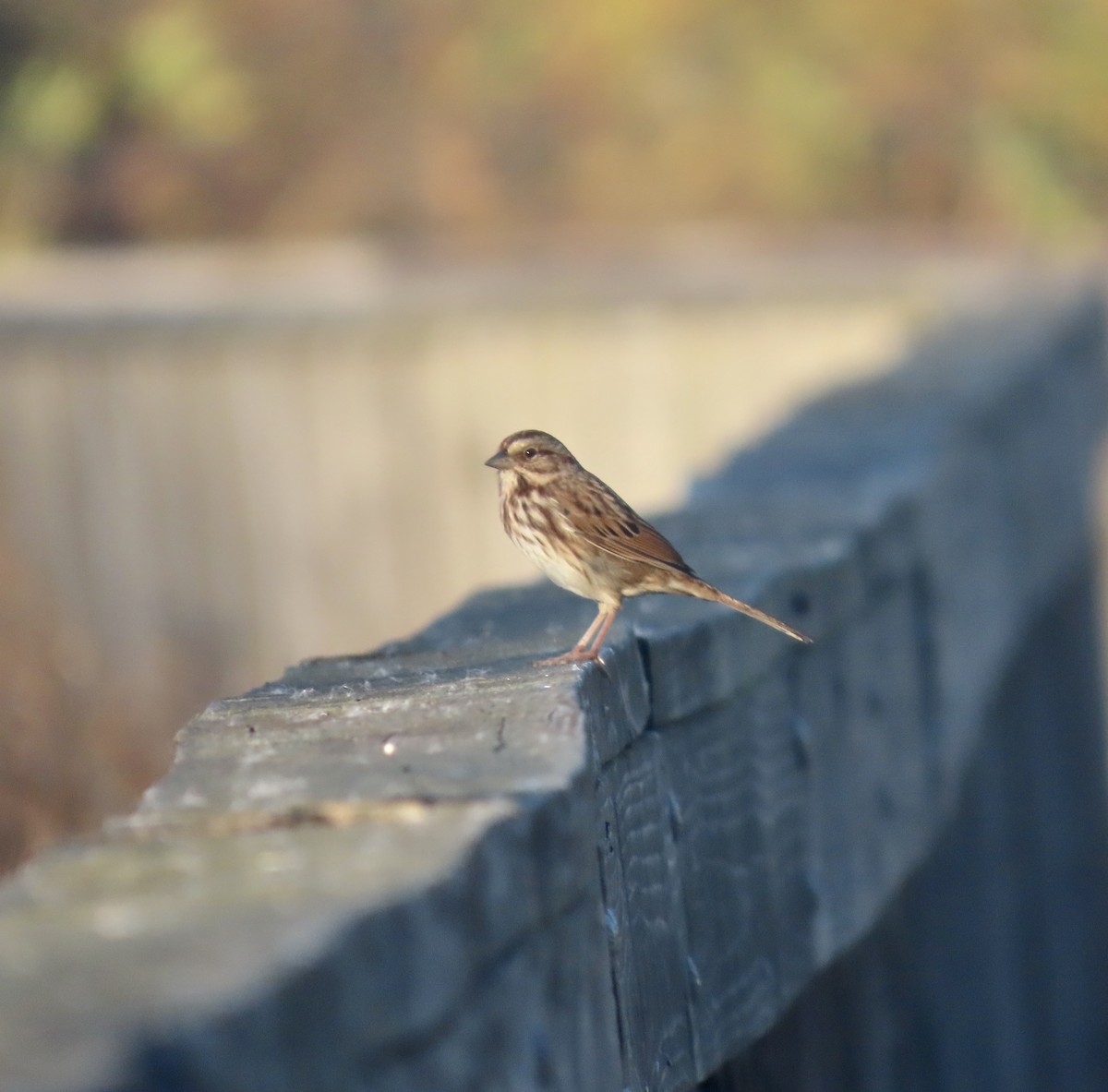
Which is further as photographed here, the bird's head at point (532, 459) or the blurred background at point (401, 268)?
the blurred background at point (401, 268)

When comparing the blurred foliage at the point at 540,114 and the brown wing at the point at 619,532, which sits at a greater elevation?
the blurred foliage at the point at 540,114

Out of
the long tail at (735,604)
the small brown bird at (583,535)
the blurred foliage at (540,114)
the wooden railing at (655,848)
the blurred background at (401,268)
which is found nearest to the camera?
the wooden railing at (655,848)

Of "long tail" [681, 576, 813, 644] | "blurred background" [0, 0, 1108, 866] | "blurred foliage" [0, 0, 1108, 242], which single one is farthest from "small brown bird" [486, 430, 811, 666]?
"blurred foliage" [0, 0, 1108, 242]

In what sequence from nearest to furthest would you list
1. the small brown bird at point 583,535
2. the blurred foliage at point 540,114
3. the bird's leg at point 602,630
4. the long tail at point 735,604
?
the bird's leg at point 602,630
the long tail at point 735,604
the small brown bird at point 583,535
the blurred foliage at point 540,114

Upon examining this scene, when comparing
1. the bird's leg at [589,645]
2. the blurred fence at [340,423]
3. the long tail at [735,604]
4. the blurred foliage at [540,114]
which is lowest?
the blurred fence at [340,423]

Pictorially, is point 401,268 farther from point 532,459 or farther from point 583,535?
point 583,535

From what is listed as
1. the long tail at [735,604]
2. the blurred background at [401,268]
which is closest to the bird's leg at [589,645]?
the long tail at [735,604]

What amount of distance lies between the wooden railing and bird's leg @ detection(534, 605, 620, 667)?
0.05 m

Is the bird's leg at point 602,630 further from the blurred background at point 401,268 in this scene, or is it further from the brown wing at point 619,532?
the blurred background at point 401,268

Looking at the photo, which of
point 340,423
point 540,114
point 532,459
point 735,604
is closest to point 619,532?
point 532,459

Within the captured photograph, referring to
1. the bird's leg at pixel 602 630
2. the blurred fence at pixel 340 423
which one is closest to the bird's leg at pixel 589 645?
the bird's leg at pixel 602 630

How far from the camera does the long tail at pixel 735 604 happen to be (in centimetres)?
374

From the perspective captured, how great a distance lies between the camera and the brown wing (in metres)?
4.04

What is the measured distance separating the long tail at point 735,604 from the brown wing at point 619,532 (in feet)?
0.17
